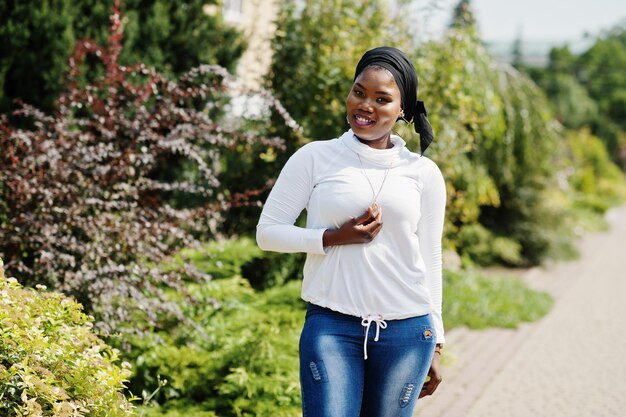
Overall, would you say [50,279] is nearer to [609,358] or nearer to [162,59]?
[162,59]

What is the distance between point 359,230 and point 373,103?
441 millimetres

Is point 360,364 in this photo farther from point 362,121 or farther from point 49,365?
point 49,365

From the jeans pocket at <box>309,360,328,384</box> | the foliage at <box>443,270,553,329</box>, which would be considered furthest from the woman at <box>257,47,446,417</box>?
the foliage at <box>443,270,553,329</box>

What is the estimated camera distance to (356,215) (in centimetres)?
261

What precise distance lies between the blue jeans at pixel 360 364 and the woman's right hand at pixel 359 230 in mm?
247

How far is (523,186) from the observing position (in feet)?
39.5

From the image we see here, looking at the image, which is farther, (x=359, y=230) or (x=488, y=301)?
(x=488, y=301)

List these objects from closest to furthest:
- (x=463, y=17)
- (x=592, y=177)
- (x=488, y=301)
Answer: (x=463, y=17) → (x=488, y=301) → (x=592, y=177)

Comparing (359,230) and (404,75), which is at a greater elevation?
(404,75)

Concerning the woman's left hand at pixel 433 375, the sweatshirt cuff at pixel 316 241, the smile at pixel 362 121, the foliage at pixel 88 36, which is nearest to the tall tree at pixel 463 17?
the foliage at pixel 88 36

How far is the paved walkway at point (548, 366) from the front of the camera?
218 inches

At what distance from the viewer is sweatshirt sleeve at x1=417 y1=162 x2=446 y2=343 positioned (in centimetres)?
275

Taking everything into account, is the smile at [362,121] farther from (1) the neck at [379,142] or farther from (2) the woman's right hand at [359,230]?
(2) the woman's right hand at [359,230]

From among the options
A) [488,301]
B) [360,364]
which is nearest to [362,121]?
[360,364]
